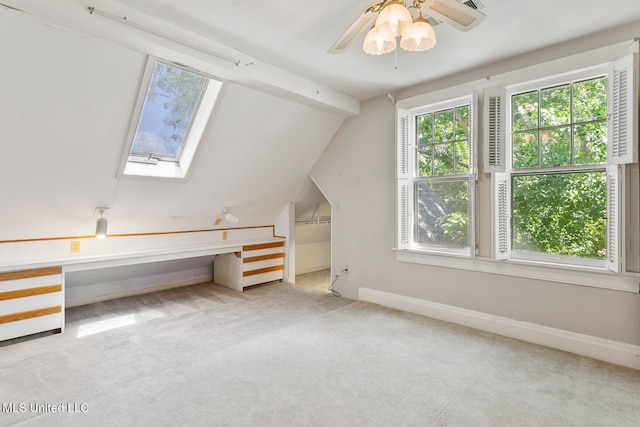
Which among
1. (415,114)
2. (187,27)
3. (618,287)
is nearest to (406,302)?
(618,287)

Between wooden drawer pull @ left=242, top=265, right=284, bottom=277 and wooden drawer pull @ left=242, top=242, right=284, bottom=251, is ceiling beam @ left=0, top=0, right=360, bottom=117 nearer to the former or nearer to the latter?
wooden drawer pull @ left=242, top=242, right=284, bottom=251

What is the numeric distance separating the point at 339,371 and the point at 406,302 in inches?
59.9

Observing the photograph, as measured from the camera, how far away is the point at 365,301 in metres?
4.00

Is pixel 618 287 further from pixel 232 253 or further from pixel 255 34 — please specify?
pixel 232 253

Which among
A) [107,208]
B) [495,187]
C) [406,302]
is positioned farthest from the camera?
[406,302]

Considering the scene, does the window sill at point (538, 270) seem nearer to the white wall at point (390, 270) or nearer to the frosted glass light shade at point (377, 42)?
the white wall at point (390, 270)

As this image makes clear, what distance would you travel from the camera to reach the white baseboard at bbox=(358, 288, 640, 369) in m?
2.48

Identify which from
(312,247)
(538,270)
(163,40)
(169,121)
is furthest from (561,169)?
(312,247)

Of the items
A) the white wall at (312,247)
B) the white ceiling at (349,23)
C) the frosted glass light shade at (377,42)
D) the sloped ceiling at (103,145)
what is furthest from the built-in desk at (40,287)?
the frosted glass light shade at (377,42)

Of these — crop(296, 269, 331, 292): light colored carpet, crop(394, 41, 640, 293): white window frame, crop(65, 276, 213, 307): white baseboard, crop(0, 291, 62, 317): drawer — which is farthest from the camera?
crop(296, 269, 331, 292): light colored carpet

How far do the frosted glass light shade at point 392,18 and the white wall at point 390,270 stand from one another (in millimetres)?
1836

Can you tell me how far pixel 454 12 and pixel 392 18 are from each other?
32 centimetres

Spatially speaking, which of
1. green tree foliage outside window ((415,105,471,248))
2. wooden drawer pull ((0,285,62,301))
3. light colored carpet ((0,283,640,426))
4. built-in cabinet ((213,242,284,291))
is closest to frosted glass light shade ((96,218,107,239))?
wooden drawer pull ((0,285,62,301))

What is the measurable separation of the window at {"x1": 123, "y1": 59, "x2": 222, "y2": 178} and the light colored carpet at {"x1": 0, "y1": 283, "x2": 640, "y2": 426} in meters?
1.56
